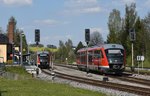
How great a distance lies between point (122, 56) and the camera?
49250 millimetres

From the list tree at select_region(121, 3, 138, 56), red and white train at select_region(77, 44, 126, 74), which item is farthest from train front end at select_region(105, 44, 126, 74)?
tree at select_region(121, 3, 138, 56)

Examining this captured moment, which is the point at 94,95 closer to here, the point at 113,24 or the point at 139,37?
the point at 139,37

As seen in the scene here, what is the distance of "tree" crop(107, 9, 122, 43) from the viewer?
110850 millimetres

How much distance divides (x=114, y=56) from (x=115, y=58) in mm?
270

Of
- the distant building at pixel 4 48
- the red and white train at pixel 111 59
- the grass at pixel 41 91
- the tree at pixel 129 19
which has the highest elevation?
the tree at pixel 129 19

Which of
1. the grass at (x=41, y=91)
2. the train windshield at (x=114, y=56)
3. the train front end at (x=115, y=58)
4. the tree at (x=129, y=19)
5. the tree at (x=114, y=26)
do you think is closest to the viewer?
the grass at (x=41, y=91)

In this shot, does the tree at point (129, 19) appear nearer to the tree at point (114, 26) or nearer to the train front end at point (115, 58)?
the tree at point (114, 26)

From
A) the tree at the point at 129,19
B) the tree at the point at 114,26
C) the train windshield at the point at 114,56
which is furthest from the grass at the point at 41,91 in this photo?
the tree at the point at 114,26

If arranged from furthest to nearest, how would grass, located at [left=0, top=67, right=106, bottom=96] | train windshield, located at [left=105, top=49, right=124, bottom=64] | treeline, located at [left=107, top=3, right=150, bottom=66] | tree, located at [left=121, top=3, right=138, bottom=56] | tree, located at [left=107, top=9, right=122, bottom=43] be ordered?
1. tree, located at [left=107, top=9, right=122, bottom=43]
2. tree, located at [left=121, top=3, right=138, bottom=56]
3. treeline, located at [left=107, top=3, right=150, bottom=66]
4. train windshield, located at [left=105, top=49, right=124, bottom=64]
5. grass, located at [left=0, top=67, right=106, bottom=96]

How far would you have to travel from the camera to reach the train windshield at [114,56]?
48781 millimetres

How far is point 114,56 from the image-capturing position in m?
49.0

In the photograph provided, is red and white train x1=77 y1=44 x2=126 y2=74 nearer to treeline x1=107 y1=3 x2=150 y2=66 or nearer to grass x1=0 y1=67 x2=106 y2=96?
grass x1=0 y1=67 x2=106 y2=96

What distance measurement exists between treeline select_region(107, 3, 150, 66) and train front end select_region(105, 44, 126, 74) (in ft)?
108

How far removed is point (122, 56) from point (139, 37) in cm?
4400
